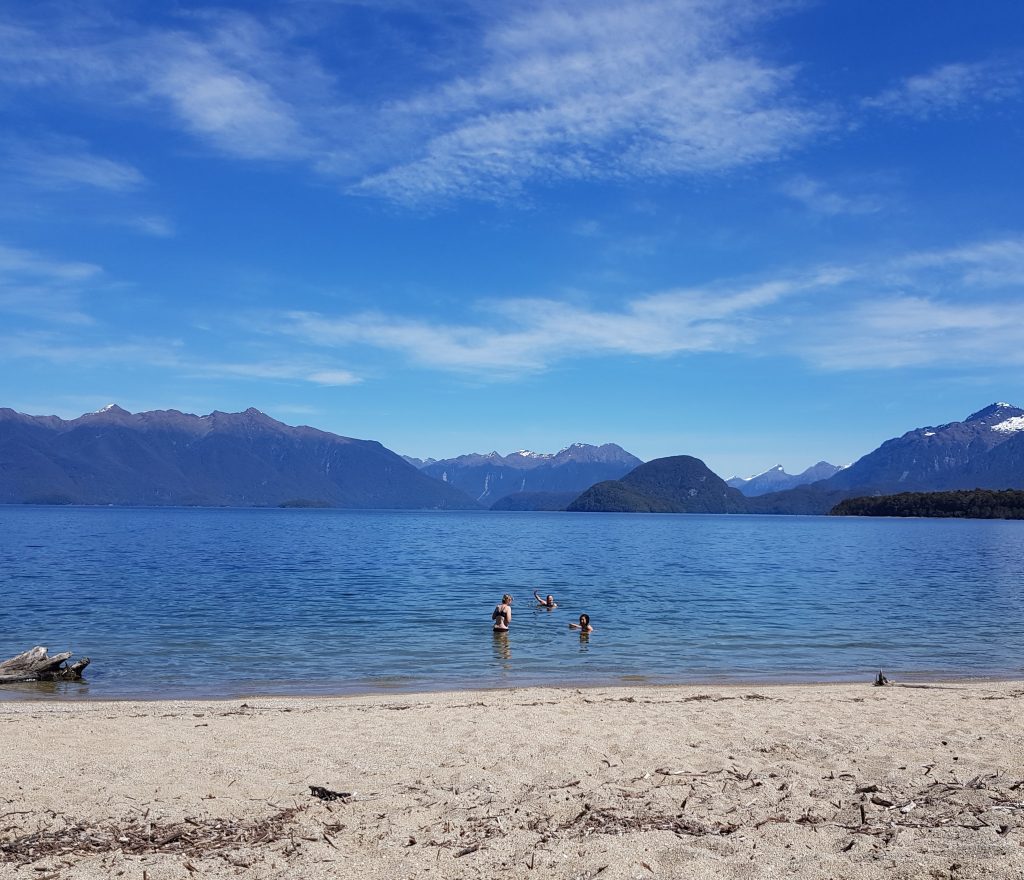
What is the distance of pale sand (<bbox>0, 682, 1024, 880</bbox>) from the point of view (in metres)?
6.99

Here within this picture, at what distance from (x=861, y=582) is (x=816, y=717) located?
36.6 m

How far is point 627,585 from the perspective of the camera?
142 ft

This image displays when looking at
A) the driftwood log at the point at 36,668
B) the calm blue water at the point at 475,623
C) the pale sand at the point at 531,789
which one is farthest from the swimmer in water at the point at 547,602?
the driftwood log at the point at 36,668

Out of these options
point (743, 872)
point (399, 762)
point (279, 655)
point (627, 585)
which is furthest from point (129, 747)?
point (627, 585)

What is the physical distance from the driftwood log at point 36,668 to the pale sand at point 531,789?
4219 millimetres

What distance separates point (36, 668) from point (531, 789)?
47.8ft

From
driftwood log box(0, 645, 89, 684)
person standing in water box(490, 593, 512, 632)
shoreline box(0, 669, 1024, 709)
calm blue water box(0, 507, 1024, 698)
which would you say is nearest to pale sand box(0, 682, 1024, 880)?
shoreline box(0, 669, 1024, 709)

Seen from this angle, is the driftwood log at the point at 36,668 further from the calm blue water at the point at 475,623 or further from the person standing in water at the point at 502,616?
the person standing in water at the point at 502,616

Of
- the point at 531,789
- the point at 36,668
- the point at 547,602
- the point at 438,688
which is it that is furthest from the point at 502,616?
the point at 531,789

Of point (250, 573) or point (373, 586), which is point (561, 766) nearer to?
point (373, 586)

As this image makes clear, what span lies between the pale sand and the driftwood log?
4.22 metres

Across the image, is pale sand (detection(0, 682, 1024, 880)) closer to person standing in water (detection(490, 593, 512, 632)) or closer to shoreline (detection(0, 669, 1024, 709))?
shoreline (detection(0, 669, 1024, 709))

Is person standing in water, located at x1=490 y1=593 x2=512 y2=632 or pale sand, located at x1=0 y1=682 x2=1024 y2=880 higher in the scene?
pale sand, located at x1=0 y1=682 x2=1024 y2=880

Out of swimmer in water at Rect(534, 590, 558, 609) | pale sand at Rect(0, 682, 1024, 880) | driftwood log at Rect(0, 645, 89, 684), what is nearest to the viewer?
pale sand at Rect(0, 682, 1024, 880)
